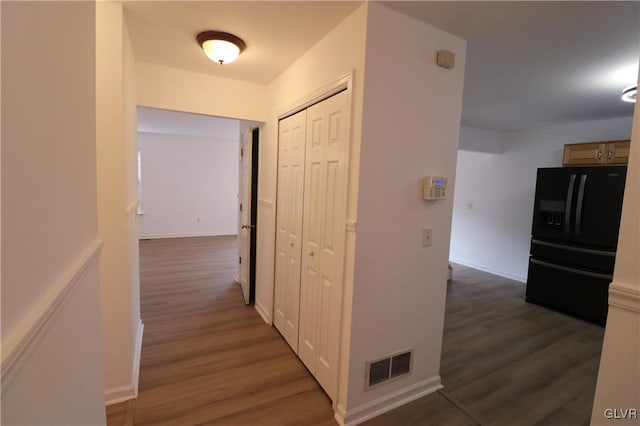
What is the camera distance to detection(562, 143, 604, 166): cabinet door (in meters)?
3.66

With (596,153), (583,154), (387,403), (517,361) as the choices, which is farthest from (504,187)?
(387,403)

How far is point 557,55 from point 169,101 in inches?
123

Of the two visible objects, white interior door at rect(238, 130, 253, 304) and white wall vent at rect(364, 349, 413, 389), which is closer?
white wall vent at rect(364, 349, 413, 389)

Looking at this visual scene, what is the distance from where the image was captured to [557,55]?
2166 millimetres

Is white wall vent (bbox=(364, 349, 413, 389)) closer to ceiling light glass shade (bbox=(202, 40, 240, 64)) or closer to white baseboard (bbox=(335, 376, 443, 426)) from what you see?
white baseboard (bbox=(335, 376, 443, 426))

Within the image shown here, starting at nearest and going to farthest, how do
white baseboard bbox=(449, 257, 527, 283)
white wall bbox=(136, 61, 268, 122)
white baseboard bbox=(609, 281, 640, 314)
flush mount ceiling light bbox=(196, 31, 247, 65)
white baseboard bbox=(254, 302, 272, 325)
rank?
1. white baseboard bbox=(609, 281, 640, 314)
2. flush mount ceiling light bbox=(196, 31, 247, 65)
3. white wall bbox=(136, 61, 268, 122)
4. white baseboard bbox=(254, 302, 272, 325)
5. white baseboard bbox=(449, 257, 527, 283)

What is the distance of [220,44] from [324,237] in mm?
1505

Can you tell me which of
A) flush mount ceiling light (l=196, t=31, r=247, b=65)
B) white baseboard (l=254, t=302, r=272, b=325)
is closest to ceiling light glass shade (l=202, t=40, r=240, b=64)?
flush mount ceiling light (l=196, t=31, r=247, b=65)

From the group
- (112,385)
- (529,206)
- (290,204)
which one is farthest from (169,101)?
(529,206)

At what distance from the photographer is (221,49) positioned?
2051mm

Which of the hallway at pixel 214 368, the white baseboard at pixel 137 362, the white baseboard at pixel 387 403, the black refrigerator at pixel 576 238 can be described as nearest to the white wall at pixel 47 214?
the hallway at pixel 214 368

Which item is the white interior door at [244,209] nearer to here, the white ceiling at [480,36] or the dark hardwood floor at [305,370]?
the dark hardwood floor at [305,370]

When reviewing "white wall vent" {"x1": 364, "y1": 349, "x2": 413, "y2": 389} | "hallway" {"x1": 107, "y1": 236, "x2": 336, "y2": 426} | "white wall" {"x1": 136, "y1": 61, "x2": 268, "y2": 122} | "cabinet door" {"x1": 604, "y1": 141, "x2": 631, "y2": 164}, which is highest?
"white wall" {"x1": 136, "y1": 61, "x2": 268, "y2": 122}

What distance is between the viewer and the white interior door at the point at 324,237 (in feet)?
6.24
